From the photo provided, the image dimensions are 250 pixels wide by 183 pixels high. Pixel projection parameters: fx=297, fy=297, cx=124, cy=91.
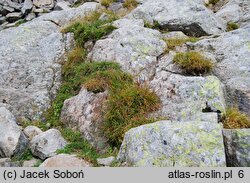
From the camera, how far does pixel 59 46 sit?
14.0 meters

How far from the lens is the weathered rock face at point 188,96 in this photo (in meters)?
8.68

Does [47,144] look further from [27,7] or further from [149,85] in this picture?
[27,7]

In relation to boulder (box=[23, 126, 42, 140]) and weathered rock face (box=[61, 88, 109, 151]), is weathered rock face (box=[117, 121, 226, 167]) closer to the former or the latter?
weathered rock face (box=[61, 88, 109, 151])

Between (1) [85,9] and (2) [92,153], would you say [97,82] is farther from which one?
(1) [85,9]

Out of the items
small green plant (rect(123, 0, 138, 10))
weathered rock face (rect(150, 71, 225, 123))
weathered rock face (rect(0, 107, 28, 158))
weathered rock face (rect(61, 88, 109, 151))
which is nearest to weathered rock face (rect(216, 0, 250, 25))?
small green plant (rect(123, 0, 138, 10))

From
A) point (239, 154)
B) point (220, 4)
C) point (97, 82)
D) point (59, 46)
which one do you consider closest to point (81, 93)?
point (97, 82)

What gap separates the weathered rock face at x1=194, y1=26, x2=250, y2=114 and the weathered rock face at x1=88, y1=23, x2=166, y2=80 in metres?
1.86

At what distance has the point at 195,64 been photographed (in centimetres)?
1050

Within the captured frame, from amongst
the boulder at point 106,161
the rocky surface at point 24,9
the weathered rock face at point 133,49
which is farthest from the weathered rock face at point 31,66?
the rocky surface at point 24,9

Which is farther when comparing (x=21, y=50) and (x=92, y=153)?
(x=21, y=50)

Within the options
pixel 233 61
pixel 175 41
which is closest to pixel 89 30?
pixel 175 41

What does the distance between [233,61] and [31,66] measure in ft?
27.1

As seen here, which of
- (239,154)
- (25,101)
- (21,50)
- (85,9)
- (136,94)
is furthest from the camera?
(85,9)

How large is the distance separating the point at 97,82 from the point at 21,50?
16.7ft
